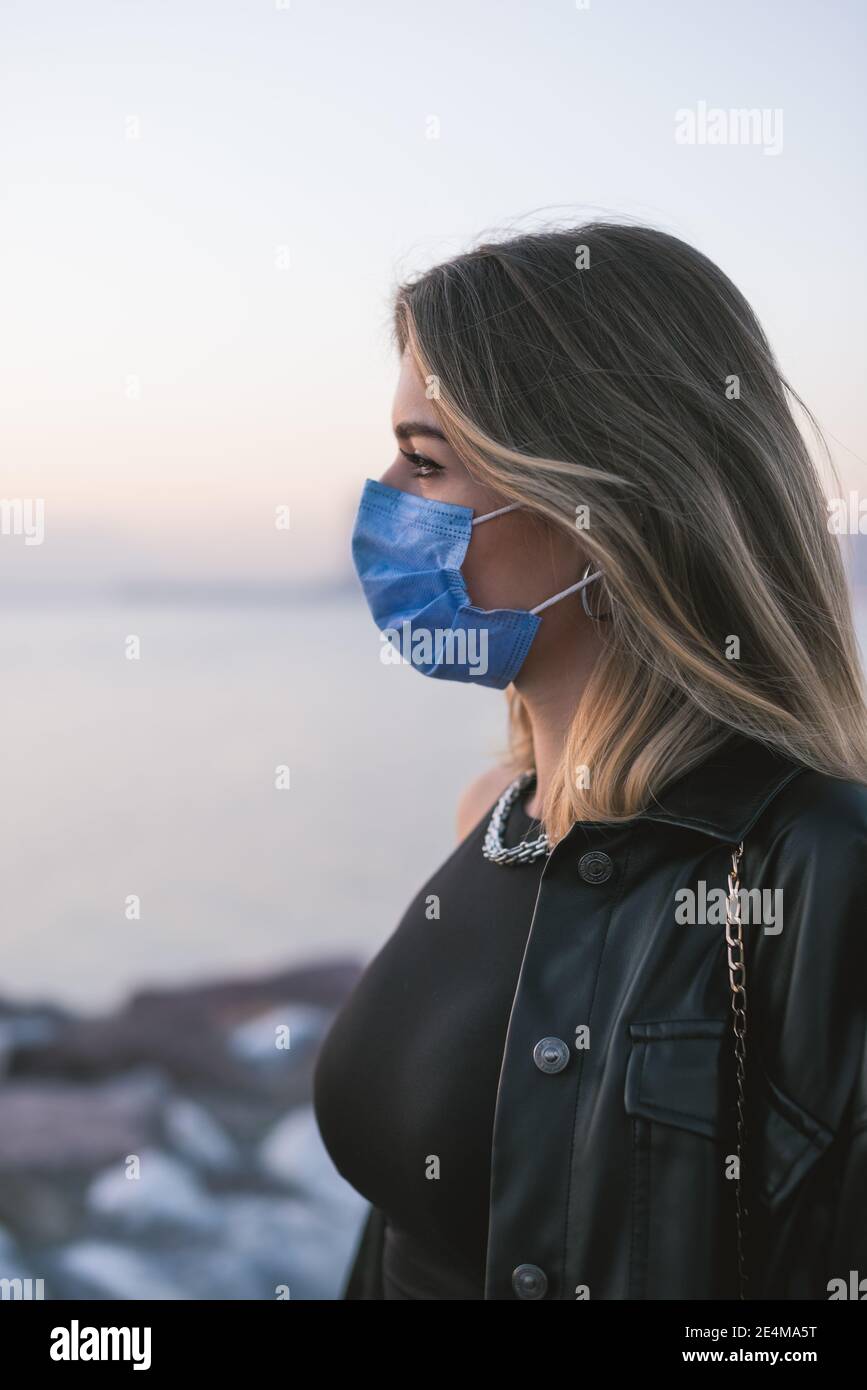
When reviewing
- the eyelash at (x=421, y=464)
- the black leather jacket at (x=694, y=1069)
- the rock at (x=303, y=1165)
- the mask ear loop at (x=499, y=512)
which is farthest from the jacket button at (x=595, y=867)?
the rock at (x=303, y=1165)

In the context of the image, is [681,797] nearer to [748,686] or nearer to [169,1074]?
[748,686]

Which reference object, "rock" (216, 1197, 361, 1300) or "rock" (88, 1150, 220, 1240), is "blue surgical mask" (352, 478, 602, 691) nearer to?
"rock" (216, 1197, 361, 1300)

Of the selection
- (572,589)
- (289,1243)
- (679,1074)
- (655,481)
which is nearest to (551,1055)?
(679,1074)

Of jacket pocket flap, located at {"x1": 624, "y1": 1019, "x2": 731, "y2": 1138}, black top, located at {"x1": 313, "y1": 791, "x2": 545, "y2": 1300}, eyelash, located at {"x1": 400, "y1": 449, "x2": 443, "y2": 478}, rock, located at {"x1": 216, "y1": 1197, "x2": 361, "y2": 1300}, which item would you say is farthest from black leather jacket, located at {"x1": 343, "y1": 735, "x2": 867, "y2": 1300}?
rock, located at {"x1": 216, "y1": 1197, "x2": 361, "y2": 1300}

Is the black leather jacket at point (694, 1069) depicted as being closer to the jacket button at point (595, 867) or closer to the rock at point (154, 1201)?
the jacket button at point (595, 867)

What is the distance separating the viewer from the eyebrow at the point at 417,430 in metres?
1.61

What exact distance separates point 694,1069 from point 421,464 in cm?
96

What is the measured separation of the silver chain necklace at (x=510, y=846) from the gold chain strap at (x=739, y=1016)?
0.38m

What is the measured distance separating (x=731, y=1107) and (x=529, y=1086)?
0.23 m

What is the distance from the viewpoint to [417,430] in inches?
64.3

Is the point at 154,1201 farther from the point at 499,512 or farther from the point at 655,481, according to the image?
the point at 655,481

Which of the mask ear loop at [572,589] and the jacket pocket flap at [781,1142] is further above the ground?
the mask ear loop at [572,589]

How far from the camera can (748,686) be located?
1.44 metres
